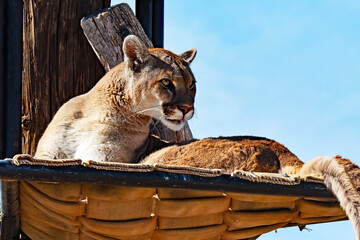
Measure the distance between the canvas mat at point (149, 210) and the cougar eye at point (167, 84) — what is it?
1.77 m

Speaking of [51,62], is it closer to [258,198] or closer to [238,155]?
[238,155]

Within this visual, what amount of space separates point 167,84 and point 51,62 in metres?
1.54

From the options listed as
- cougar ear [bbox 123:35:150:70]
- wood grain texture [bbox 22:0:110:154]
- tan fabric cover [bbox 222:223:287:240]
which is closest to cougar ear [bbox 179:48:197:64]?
cougar ear [bbox 123:35:150:70]

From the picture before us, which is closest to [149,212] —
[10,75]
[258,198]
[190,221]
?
[190,221]

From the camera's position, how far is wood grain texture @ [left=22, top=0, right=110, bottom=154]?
6.37 meters

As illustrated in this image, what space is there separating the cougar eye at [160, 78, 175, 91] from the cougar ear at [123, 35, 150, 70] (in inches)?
11.0

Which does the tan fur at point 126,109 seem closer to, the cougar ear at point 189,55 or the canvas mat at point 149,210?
the cougar ear at point 189,55

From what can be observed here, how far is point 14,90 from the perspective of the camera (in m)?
5.30

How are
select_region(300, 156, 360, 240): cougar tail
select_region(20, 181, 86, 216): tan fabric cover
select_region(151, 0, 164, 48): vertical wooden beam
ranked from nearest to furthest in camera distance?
select_region(300, 156, 360, 240): cougar tail
select_region(20, 181, 86, 216): tan fabric cover
select_region(151, 0, 164, 48): vertical wooden beam

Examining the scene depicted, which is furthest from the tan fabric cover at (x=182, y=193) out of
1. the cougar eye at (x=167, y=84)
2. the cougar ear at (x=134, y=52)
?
the cougar ear at (x=134, y=52)

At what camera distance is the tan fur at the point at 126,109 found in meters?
5.31

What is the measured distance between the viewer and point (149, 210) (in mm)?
3812

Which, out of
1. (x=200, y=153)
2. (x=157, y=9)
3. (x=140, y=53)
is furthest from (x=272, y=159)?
(x=157, y=9)

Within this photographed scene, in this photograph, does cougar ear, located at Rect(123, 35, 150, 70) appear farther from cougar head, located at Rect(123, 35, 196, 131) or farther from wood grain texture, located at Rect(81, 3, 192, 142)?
wood grain texture, located at Rect(81, 3, 192, 142)
